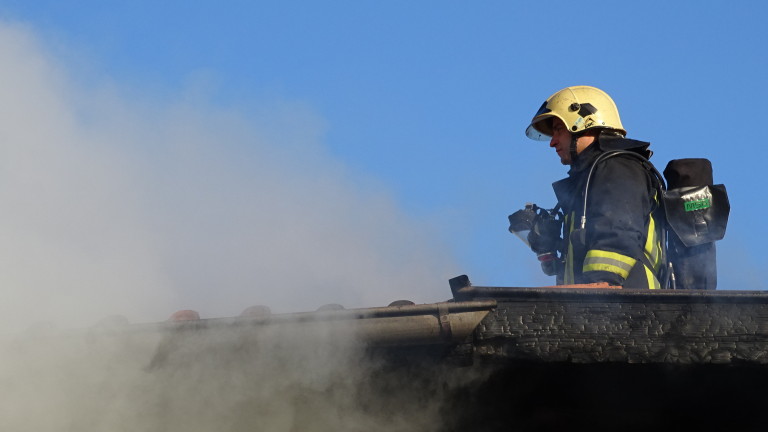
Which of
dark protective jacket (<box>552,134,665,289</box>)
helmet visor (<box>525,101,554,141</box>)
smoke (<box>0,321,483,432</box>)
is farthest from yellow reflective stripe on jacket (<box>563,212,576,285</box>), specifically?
smoke (<box>0,321,483,432</box>)

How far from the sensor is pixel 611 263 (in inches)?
190

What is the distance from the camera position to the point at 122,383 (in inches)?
144

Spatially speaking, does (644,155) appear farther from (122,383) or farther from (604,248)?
(122,383)

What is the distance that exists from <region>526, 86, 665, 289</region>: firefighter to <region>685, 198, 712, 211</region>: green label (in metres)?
0.16

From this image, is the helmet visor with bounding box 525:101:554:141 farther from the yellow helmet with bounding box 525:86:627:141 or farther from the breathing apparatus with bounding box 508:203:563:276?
the breathing apparatus with bounding box 508:203:563:276

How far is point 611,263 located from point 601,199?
16.3 inches

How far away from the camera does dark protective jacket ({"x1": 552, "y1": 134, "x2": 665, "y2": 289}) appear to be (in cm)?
486

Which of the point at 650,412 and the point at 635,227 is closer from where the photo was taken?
the point at 650,412

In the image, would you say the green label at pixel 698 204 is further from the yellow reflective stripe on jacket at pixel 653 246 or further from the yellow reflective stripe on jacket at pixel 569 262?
the yellow reflective stripe on jacket at pixel 569 262

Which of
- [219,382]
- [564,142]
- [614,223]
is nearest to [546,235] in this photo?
[564,142]

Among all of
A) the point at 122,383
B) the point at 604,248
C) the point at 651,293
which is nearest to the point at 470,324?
the point at 651,293

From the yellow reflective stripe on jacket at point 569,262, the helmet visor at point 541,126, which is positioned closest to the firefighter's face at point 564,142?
the helmet visor at point 541,126

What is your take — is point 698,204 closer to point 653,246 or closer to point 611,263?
point 653,246

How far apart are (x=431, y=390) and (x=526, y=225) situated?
2.32 meters
